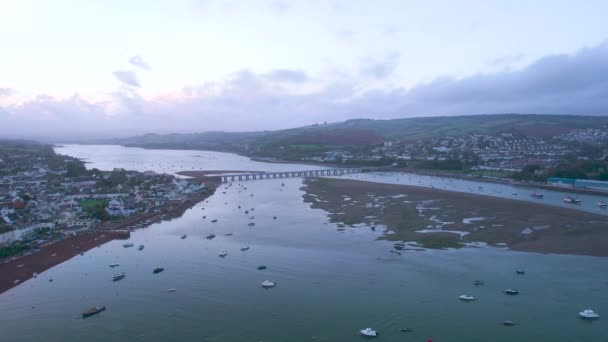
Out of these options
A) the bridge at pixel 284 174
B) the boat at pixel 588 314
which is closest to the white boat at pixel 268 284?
the boat at pixel 588 314

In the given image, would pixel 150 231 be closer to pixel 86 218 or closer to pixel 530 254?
pixel 86 218

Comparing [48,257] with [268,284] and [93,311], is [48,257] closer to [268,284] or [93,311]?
[93,311]

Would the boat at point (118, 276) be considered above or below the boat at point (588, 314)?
below

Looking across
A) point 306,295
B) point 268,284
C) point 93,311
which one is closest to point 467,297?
point 306,295

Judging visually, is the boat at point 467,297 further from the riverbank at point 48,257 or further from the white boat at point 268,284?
the riverbank at point 48,257

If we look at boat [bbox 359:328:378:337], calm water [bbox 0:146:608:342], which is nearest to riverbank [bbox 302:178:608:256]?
calm water [bbox 0:146:608:342]
